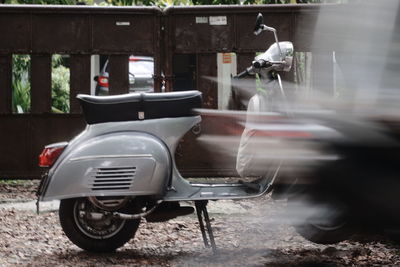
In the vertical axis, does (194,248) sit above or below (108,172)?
below

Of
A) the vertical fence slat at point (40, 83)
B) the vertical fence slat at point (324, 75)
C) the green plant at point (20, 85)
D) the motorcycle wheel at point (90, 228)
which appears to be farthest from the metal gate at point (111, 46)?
the vertical fence slat at point (324, 75)

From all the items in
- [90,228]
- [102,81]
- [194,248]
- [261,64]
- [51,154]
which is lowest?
[194,248]

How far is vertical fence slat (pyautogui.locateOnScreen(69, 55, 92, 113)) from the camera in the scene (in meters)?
10.5

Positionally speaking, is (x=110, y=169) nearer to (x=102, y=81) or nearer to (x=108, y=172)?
(x=108, y=172)

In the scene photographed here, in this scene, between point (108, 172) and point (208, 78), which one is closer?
point (108, 172)

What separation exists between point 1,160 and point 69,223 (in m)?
4.29

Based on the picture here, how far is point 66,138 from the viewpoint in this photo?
413 inches

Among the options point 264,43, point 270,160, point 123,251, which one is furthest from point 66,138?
point 270,160

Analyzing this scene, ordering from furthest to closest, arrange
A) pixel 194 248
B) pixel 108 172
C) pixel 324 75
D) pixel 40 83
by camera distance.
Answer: pixel 40 83, pixel 194 248, pixel 108 172, pixel 324 75

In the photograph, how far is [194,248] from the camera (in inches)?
270

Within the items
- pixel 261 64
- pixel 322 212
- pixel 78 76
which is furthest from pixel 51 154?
pixel 78 76

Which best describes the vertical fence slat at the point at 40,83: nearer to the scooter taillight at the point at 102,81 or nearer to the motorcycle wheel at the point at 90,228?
the scooter taillight at the point at 102,81

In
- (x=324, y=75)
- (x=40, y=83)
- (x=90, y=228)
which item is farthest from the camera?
(x=40, y=83)

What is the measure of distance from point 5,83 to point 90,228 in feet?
15.0
